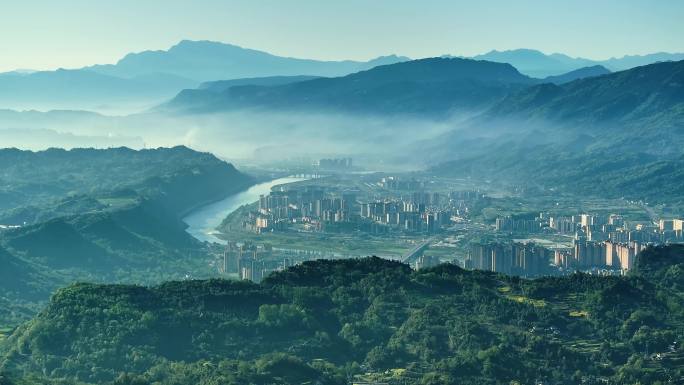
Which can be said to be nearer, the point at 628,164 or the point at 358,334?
the point at 358,334

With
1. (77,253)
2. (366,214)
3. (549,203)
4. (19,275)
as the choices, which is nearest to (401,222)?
(366,214)

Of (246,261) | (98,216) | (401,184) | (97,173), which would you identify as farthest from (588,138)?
(246,261)

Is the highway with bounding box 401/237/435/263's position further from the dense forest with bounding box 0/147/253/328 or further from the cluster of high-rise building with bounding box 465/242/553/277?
the dense forest with bounding box 0/147/253/328

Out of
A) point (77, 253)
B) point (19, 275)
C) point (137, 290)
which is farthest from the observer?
point (77, 253)

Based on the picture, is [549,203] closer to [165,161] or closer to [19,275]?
[165,161]

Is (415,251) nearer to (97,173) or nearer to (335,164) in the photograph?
(97,173)

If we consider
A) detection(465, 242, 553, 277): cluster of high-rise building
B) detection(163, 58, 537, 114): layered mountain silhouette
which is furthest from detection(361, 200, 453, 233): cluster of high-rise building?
detection(163, 58, 537, 114): layered mountain silhouette
